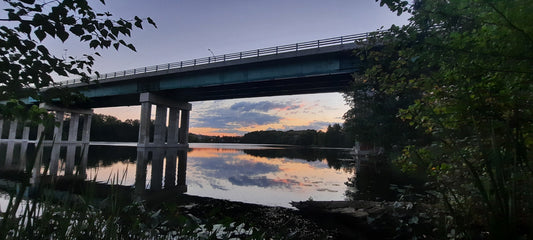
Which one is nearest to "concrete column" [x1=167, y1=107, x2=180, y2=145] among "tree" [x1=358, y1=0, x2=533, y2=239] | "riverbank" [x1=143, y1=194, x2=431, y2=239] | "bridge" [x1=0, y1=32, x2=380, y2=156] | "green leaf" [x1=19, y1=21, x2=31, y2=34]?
"bridge" [x1=0, y1=32, x2=380, y2=156]

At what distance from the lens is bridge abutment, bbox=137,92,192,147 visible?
1882 inches

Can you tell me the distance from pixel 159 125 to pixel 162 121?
117cm

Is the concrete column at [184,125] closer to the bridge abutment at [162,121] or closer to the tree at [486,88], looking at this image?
the bridge abutment at [162,121]

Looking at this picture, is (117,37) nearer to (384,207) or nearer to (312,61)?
(384,207)

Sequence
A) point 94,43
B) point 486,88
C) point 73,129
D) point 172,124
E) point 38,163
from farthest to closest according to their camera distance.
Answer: point 73,129
point 172,124
point 486,88
point 94,43
point 38,163

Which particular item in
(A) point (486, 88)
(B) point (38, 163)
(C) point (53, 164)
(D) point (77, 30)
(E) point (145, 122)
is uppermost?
(E) point (145, 122)

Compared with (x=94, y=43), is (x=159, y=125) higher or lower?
higher

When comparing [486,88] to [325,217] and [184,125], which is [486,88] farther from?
[184,125]

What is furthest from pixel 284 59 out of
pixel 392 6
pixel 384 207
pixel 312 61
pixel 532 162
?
pixel 532 162

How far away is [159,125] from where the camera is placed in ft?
166

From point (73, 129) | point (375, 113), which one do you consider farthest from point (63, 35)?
point (73, 129)

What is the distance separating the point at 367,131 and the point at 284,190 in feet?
19.6

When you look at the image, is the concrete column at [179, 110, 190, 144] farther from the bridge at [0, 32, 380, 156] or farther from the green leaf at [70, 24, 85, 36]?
the green leaf at [70, 24, 85, 36]

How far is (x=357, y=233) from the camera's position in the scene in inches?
283
